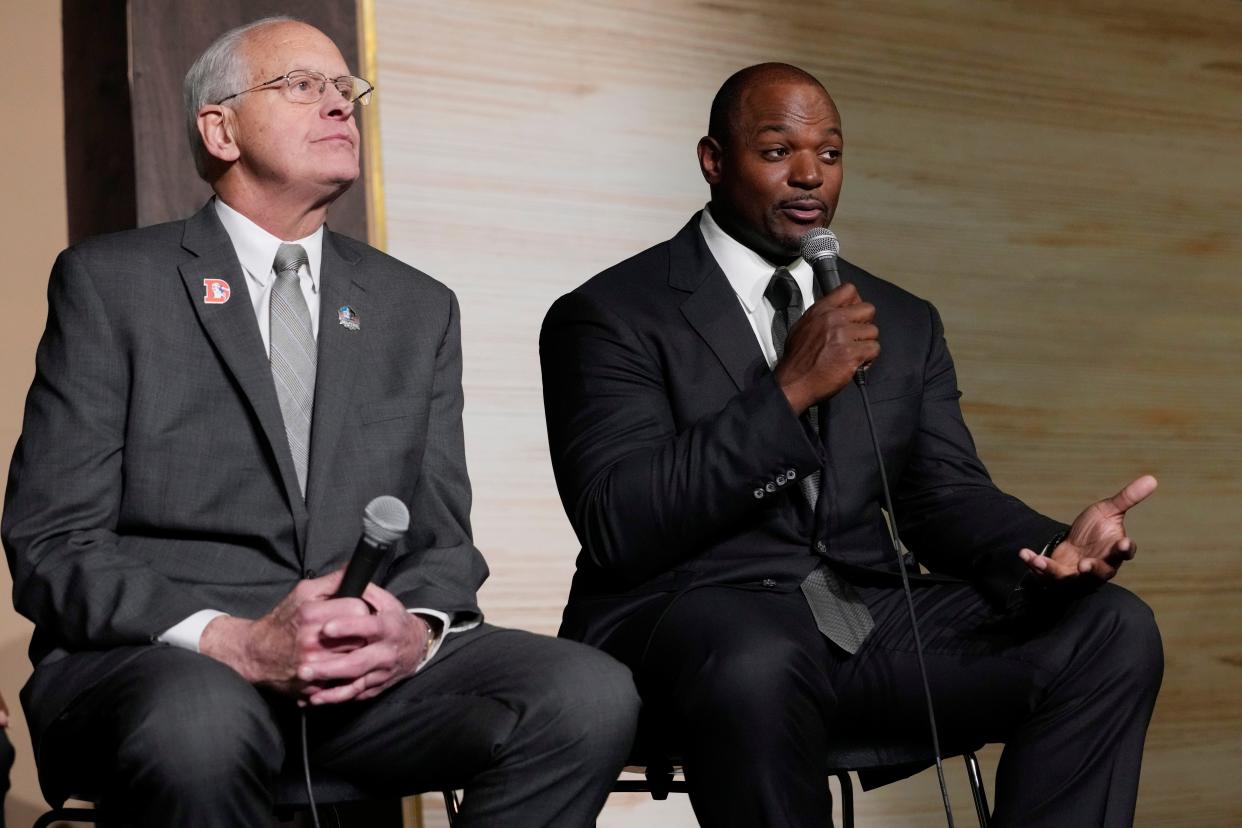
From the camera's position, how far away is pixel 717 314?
224 cm

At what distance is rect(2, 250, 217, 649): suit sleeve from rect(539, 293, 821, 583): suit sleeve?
0.56m

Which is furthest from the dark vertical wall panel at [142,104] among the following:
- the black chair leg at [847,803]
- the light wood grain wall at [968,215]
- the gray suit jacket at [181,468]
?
the black chair leg at [847,803]

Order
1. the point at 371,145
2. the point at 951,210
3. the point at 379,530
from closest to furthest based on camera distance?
the point at 379,530 < the point at 371,145 < the point at 951,210

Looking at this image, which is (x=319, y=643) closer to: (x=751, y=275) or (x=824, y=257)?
(x=824, y=257)

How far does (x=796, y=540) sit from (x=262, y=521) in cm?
72

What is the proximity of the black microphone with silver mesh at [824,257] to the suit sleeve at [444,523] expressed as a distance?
49 cm

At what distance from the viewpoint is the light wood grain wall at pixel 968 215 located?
2.98m


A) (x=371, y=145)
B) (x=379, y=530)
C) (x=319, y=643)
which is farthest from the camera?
(x=371, y=145)

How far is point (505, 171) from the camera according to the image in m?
3.02

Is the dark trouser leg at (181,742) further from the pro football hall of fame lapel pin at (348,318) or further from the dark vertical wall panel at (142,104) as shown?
the dark vertical wall panel at (142,104)

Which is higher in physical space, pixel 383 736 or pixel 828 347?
pixel 828 347

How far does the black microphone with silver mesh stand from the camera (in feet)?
6.72

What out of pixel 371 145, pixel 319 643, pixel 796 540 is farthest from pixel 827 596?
pixel 371 145

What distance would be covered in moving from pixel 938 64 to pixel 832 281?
5.37ft
